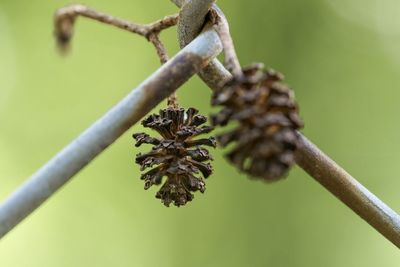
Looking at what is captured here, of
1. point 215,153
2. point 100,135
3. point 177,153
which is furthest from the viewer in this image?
point 215,153

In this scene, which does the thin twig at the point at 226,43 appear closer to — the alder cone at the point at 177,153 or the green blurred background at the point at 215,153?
the alder cone at the point at 177,153

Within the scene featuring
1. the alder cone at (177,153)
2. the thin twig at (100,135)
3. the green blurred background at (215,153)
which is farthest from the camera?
the green blurred background at (215,153)

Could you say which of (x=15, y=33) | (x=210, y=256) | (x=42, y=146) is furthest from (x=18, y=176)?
(x=210, y=256)

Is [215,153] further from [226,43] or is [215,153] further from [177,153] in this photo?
[226,43]

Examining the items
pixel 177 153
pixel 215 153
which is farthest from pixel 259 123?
pixel 215 153

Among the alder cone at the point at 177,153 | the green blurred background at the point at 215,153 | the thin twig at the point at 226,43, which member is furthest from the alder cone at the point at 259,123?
the green blurred background at the point at 215,153

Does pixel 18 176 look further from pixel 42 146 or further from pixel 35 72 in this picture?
pixel 35 72
